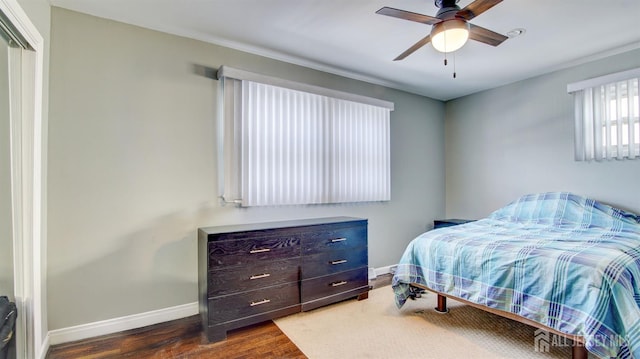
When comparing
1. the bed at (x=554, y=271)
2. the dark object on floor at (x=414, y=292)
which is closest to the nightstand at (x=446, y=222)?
the bed at (x=554, y=271)

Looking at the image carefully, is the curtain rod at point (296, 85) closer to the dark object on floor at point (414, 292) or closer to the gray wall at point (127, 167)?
the gray wall at point (127, 167)

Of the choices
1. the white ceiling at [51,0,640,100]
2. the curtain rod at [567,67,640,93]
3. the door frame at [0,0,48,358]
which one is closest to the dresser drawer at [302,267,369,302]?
the door frame at [0,0,48,358]

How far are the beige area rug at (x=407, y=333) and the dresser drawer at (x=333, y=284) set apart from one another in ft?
0.49

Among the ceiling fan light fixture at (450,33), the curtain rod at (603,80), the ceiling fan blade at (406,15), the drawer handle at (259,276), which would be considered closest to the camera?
the ceiling fan blade at (406,15)

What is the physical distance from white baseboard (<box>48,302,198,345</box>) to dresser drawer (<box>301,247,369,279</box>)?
3.44ft

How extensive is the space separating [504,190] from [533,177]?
0.39m

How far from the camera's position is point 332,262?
113 inches

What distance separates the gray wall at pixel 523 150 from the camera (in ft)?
10.6

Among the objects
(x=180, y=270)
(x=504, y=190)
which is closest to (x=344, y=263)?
(x=180, y=270)

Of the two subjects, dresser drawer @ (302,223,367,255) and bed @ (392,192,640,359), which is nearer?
bed @ (392,192,640,359)

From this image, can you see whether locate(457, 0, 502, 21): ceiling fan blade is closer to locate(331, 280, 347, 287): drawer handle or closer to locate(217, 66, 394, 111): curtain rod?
locate(217, 66, 394, 111): curtain rod

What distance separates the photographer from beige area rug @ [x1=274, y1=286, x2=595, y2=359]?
207cm

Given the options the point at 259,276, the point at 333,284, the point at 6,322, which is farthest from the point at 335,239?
the point at 6,322

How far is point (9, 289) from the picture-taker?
1.68 meters
